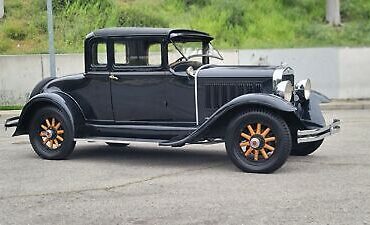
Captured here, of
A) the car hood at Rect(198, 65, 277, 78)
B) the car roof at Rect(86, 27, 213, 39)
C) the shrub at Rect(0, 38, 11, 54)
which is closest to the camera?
the car hood at Rect(198, 65, 277, 78)

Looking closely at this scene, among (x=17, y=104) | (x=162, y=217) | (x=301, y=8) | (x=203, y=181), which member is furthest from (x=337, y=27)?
(x=162, y=217)

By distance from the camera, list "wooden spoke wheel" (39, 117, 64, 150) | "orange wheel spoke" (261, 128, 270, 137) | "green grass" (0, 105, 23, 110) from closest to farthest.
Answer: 1. "orange wheel spoke" (261, 128, 270, 137)
2. "wooden spoke wheel" (39, 117, 64, 150)
3. "green grass" (0, 105, 23, 110)

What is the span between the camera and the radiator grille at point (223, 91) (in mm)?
7953

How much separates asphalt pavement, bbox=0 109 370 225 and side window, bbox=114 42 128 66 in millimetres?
1434

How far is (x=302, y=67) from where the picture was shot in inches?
757

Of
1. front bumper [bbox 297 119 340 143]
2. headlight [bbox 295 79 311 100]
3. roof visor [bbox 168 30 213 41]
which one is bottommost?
front bumper [bbox 297 119 340 143]

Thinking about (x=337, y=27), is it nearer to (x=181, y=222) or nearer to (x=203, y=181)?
(x=203, y=181)

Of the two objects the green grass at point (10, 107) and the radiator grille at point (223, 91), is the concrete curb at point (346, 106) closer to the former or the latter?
the green grass at point (10, 107)

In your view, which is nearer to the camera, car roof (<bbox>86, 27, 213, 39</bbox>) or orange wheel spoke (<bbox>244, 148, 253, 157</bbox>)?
orange wheel spoke (<bbox>244, 148, 253, 157</bbox>)

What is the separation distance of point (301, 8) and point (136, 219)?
20.3 metres

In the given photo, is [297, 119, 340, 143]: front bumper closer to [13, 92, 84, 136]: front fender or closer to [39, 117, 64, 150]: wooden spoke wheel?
[13, 92, 84, 136]: front fender

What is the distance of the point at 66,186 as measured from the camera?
277 inches

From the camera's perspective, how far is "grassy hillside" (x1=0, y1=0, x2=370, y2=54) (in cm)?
2164

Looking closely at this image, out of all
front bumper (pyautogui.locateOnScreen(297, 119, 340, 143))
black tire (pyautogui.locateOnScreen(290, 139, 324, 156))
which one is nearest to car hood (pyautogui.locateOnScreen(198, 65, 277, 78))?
front bumper (pyautogui.locateOnScreen(297, 119, 340, 143))
